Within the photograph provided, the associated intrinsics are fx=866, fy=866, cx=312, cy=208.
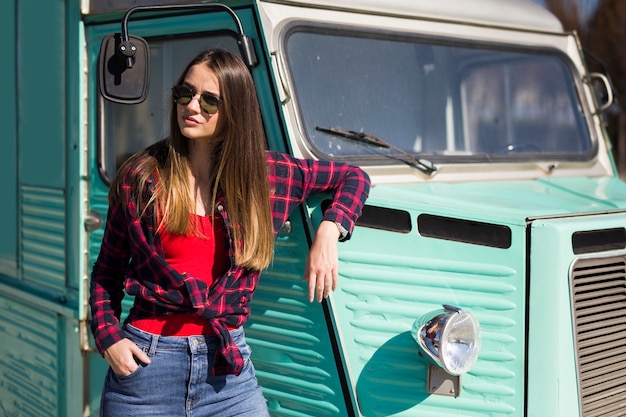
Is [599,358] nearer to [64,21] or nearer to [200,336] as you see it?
[200,336]

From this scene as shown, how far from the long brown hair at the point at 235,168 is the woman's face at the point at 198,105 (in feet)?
0.06

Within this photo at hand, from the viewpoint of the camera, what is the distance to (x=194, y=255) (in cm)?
246

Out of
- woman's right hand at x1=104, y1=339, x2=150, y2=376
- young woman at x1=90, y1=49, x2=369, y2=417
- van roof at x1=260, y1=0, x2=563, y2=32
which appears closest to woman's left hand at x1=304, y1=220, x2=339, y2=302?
young woman at x1=90, y1=49, x2=369, y2=417

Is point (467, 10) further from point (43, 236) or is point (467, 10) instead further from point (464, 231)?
point (43, 236)

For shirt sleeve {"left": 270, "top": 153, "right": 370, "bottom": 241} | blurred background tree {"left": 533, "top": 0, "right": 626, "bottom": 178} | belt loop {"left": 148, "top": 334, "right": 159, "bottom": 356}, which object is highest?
blurred background tree {"left": 533, "top": 0, "right": 626, "bottom": 178}

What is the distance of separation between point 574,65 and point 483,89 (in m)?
0.56

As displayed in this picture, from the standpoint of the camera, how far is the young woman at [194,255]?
2.39 meters

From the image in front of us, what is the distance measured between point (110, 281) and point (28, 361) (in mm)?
1811

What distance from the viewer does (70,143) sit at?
3668 mm

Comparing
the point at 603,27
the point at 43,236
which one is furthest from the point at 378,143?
the point at 603,27

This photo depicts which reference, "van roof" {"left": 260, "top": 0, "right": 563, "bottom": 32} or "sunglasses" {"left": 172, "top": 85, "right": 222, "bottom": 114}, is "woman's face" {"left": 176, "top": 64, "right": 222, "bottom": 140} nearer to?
"sunglasses" {"left": 172, "top": 85, "right": 222, "bottom": 114}

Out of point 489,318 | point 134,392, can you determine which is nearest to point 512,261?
point 489,318

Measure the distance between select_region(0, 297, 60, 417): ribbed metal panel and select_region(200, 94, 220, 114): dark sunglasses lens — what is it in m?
1.74

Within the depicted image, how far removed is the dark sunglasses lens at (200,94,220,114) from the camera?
247 cm
